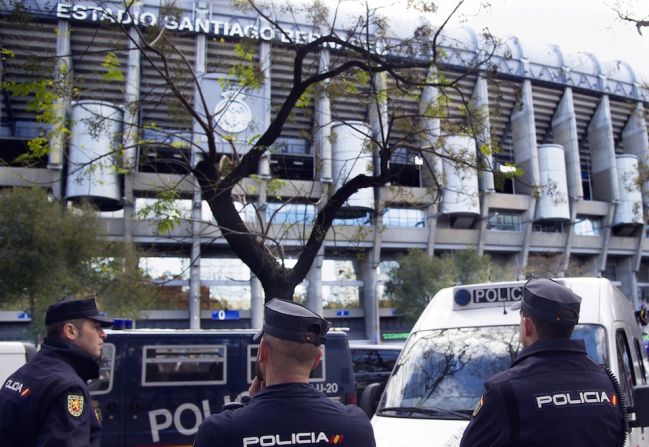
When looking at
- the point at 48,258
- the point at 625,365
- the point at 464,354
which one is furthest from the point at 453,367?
the point at 48,258

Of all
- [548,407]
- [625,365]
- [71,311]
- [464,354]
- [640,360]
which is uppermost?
[71,311]

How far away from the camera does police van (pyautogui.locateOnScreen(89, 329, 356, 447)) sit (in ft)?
27.7

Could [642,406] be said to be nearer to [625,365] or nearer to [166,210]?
Answer: [625,365]

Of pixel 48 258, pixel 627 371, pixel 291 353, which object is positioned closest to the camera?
pixel 291 353

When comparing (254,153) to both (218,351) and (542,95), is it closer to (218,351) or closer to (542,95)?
(218,351)

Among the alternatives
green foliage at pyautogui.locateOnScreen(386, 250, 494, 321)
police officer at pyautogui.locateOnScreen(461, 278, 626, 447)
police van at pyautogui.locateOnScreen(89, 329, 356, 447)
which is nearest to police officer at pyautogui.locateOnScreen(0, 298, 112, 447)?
police officer at pyautogui.locateOnScreen(461, 278, 626, 447)

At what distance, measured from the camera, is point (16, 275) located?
73.7ft

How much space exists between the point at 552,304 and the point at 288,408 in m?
1.35

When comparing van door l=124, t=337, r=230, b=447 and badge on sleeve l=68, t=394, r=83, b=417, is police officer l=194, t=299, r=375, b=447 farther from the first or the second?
van door l=124, t=337, r=230, b=447

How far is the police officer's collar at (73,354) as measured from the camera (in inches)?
121

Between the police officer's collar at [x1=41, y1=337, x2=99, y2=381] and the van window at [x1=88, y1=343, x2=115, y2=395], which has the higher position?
the police officer's collar at [x1=41, y1=337, x2=99, y2=381]

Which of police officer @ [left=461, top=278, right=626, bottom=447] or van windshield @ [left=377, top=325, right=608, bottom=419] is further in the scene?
van windshield @ [left=377, top=325, right=608, bottom=419]

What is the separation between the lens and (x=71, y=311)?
322cm

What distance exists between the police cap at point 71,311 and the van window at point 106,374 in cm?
567
